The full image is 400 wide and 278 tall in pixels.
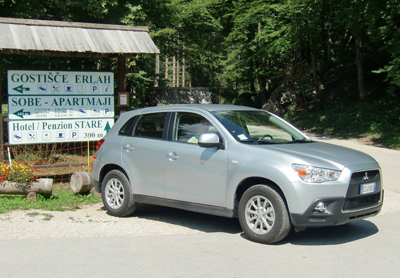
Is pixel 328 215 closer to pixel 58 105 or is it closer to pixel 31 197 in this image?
A: pixel 31 197

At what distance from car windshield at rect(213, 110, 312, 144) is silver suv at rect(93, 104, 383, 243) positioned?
17 millimetres

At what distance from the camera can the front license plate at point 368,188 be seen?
561cm

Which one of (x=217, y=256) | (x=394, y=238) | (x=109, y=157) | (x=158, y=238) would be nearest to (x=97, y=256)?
(x=158, y=238)

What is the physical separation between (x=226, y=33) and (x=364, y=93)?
1468cm

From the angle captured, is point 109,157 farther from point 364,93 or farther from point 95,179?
point 364,93

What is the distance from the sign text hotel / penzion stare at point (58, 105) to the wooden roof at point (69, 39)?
584 millimetres

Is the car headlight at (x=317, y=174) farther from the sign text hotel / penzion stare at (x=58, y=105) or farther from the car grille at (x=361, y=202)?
the sign text hotel / penzion stare at (x=58, y=105)

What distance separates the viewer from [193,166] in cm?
640

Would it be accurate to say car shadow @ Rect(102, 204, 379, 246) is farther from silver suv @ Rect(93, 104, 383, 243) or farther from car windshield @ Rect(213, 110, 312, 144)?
car windshield @ Rect(213, 110, 312, 144)

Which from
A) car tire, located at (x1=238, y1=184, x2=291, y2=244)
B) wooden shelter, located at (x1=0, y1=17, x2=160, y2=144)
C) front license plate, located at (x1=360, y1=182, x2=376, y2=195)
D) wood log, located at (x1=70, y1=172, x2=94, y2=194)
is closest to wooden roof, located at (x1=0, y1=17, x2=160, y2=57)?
wooden shelter, located at (x1=0, y1=17, x2=160, y2=144)

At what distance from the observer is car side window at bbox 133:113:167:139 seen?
7.14 metres

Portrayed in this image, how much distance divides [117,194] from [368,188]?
4.00m

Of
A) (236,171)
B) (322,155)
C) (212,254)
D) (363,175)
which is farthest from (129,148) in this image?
(363,175)

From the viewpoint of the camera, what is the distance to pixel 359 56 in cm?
2242
